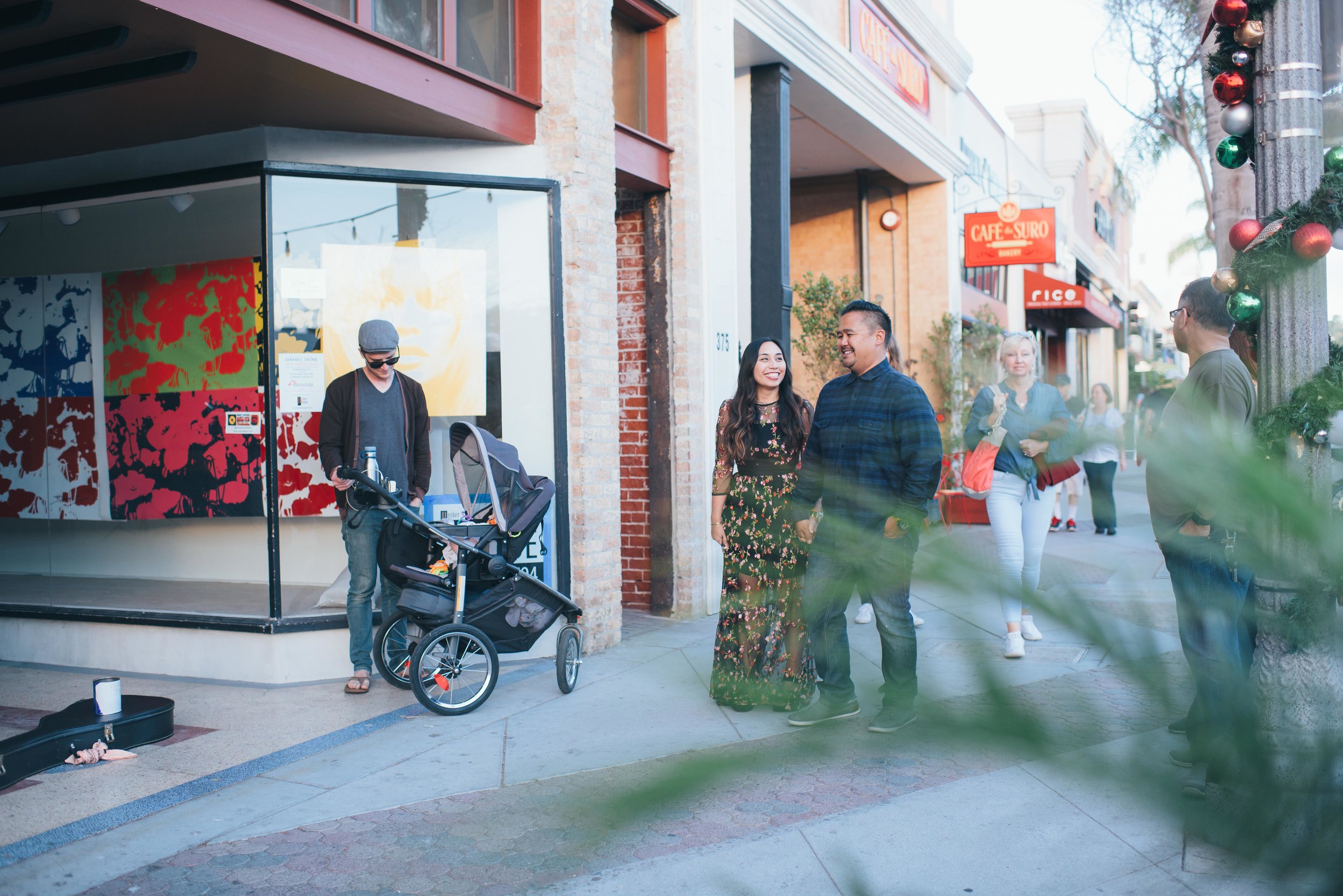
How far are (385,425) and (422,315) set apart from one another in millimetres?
935

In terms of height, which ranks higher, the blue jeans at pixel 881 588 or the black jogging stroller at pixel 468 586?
the blue jeans at pixel 881 588

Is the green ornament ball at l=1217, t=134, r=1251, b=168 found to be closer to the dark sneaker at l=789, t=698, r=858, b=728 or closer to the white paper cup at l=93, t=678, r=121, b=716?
the dark sneaker at l=789, t=698, r=858, b=728

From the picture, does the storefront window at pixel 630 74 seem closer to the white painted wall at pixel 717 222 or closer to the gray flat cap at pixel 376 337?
the white painted wall at pixel 717 222

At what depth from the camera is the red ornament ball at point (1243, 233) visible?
2.68 metres

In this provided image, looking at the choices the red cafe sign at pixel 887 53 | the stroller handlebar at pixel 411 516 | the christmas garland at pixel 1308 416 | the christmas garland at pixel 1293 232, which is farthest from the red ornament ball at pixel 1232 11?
the red cafe sign at pixel 887 53

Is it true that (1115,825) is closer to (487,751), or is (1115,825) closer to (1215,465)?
(1215,465)

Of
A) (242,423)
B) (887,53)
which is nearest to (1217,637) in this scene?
(242,423)

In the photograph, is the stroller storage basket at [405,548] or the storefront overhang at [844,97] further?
the storefront overhang at [844,97]

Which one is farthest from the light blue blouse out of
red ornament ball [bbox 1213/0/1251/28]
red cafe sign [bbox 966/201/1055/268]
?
red cafe sign [bbox 966/201/1055/268]

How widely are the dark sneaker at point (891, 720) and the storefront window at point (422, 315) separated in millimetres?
5355

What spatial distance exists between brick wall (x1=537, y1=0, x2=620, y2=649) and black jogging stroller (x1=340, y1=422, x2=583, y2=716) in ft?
3.08

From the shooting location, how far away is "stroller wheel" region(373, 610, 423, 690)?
5062mm

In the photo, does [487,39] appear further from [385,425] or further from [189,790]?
[189,790]

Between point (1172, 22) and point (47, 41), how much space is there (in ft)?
36.1
